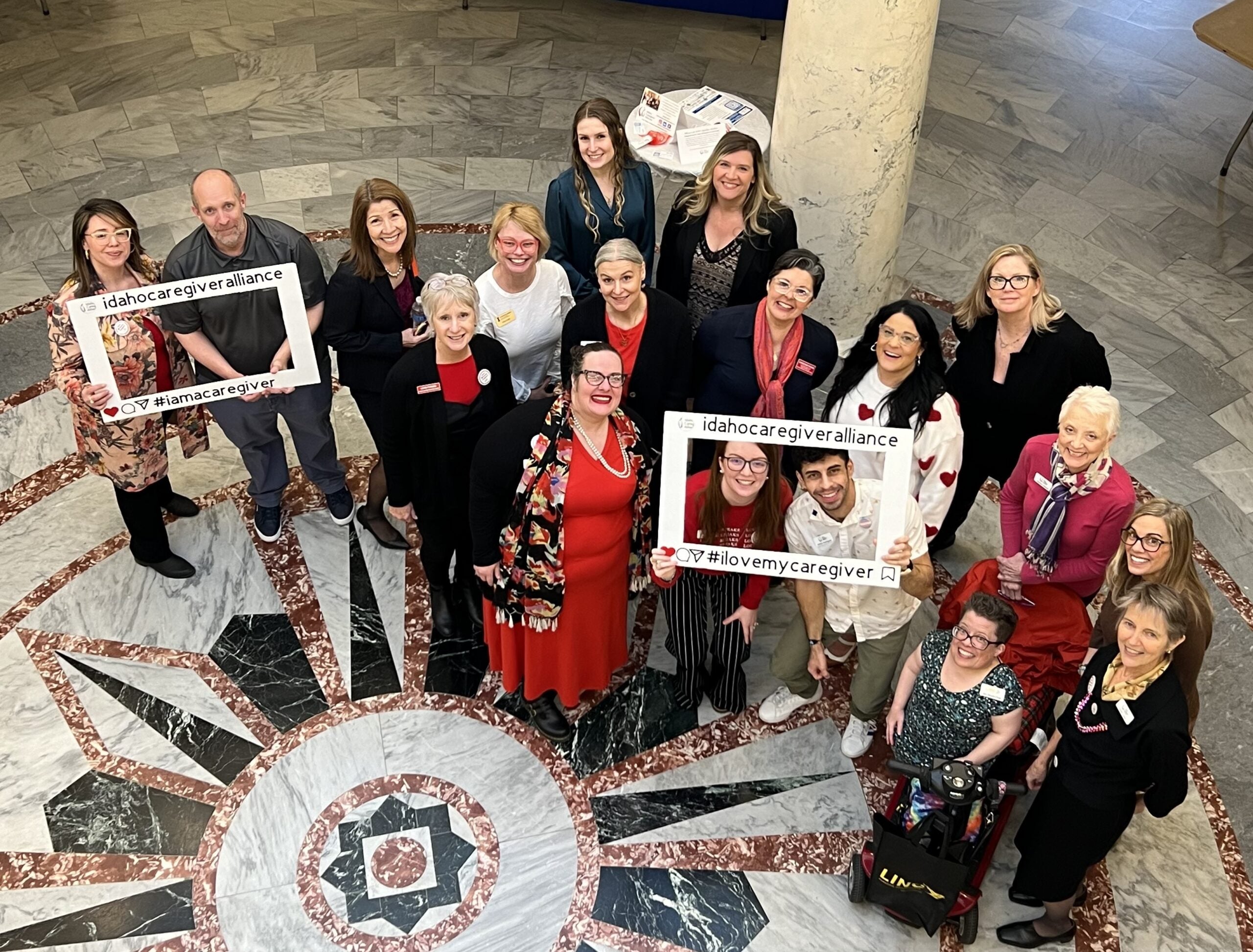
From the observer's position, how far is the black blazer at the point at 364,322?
498 cm

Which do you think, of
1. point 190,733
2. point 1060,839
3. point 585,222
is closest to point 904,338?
point 585,222

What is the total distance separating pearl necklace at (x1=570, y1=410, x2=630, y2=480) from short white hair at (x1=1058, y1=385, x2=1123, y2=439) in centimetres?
160

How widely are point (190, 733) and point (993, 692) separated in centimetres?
332

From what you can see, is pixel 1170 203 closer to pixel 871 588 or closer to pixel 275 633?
pixel 871 588

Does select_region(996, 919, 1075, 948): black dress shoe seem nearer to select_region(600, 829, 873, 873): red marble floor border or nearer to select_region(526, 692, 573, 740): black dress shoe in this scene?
select_region(600, 829, 873, 873): red marble floor border

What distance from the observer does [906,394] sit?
4695mm

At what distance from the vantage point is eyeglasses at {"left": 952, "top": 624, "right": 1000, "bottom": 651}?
13.4 ft

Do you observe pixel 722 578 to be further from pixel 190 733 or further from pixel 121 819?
pixel 121 819

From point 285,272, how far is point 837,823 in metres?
3.18

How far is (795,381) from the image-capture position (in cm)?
496

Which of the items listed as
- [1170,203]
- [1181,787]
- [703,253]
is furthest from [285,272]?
[1170,203]

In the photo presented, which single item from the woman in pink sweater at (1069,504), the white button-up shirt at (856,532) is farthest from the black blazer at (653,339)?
the woman in pink sweater at (1069,504)

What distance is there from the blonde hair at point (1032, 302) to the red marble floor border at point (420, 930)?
2906mm

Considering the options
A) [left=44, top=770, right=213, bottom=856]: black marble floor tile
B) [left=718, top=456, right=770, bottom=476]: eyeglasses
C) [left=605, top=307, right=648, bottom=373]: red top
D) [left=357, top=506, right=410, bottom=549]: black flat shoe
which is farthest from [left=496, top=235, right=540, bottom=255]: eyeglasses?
[left=44, top=770, right=213, bottom=856]: black marble floor tile
